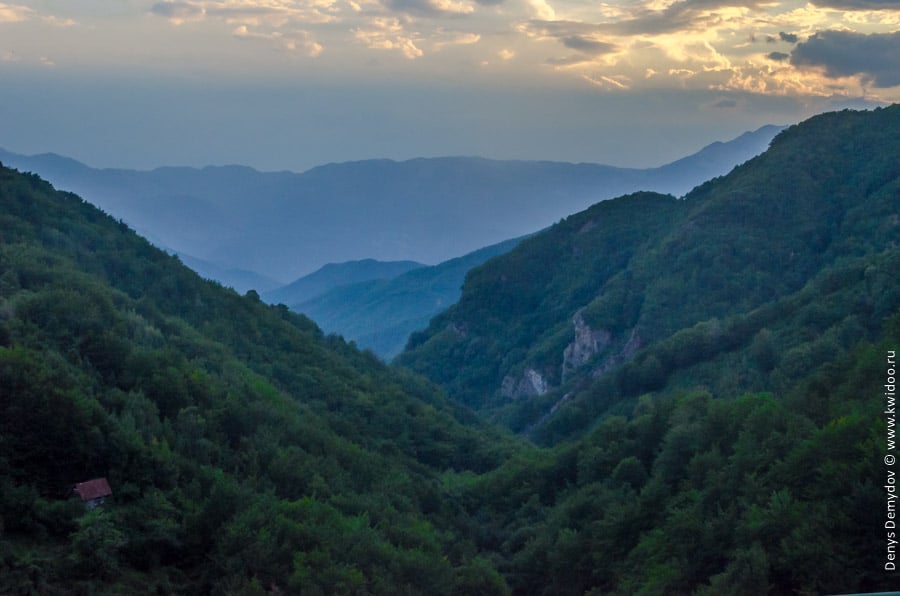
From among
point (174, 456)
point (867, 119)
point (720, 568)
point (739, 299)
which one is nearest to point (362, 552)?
point (174, 456)

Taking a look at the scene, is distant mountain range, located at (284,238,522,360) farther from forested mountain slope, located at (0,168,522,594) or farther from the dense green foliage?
forested mountain slope, located at (0,168,522,594)

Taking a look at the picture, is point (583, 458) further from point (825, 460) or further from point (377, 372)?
point (377, 372)

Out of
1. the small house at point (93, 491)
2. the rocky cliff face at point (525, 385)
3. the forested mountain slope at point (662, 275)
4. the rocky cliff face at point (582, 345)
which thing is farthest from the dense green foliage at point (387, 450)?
the rocky cliff face at point (525, 385)

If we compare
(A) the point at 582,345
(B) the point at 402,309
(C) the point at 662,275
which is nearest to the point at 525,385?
(A) the point at 582,345

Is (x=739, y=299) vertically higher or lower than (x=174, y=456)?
lower

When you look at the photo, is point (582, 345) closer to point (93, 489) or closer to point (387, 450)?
point (387, 450)

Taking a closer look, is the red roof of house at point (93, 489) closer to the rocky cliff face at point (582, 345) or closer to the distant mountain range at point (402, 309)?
the rocky cliff face at point (582, 345)

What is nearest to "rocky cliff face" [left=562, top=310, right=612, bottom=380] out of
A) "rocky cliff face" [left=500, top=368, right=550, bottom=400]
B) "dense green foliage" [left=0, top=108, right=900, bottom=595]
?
"rocky cliff face" [left=500, top=368, right=550, bottom=400]
